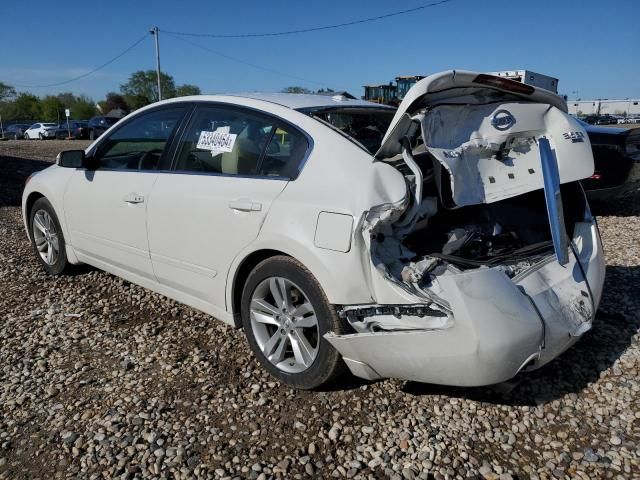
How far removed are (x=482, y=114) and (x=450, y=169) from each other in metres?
0.43

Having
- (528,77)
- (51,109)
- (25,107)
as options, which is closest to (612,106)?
(528,77)

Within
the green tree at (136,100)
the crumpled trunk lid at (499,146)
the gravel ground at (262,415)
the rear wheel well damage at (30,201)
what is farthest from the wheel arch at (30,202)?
the green tree at (136,100)

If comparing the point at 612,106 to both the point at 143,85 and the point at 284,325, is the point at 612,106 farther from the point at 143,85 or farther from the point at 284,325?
the point at 284,325

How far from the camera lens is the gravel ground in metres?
2.30

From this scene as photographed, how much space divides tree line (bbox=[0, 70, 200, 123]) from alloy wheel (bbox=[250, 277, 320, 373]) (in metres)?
70.6

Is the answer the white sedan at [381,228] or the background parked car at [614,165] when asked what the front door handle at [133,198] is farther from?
the background parked car at [614,165]

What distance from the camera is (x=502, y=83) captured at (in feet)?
8.75

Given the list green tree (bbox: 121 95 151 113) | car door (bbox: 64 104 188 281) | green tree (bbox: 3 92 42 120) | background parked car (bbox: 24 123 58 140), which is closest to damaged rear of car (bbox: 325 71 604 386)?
car door (bbox: 64 104 188 281)

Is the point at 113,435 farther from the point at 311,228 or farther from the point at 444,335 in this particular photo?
the point at 444,335

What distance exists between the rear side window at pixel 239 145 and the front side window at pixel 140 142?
0.89ft

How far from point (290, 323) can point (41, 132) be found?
138 feet

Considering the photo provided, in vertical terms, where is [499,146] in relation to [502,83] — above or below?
below

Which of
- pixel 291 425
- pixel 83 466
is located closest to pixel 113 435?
pixel 83 466

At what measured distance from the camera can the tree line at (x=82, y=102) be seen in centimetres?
6894
